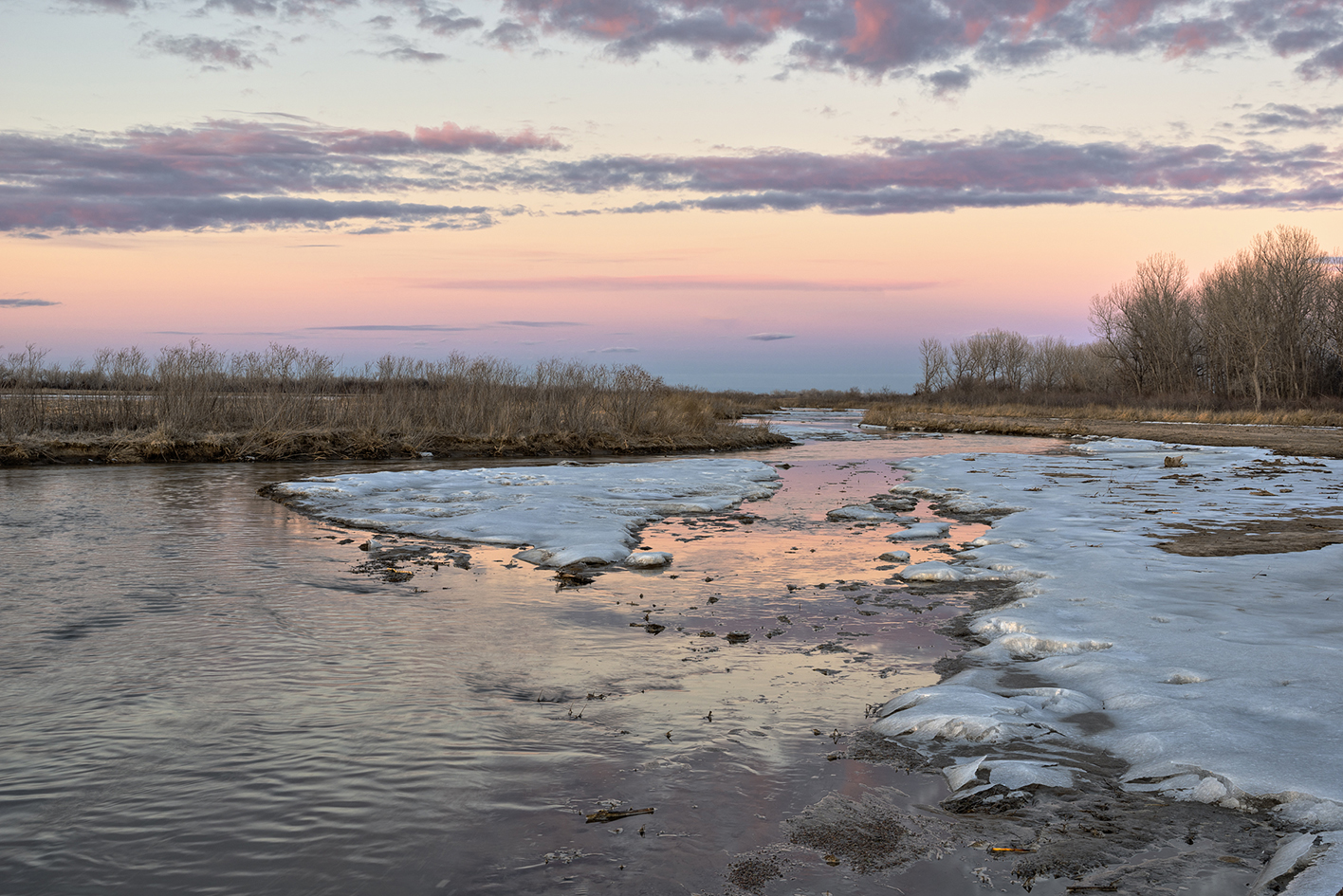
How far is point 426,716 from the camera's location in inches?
198

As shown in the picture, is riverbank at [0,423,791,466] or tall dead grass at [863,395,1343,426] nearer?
riverbank at [0,423,791,466]

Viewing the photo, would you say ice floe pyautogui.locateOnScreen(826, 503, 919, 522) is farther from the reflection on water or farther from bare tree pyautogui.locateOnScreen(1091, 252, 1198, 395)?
bare tree pyautogui.locateOnScreen(1091, 252, 1198, 395)

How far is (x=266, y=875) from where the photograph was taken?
333 centimetres

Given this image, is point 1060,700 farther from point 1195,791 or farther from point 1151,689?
point 1195,791

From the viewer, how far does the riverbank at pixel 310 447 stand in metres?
21.2

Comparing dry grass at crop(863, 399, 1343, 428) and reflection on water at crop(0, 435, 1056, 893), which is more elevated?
dry grass at crop(863, 399, 1343, 428)

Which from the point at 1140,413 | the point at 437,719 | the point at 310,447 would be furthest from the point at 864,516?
the point at 1140,413

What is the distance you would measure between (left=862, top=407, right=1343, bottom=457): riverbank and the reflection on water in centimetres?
2333

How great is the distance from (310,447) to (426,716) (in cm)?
2157

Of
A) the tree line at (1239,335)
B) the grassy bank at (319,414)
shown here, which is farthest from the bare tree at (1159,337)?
the grassy bank at (319,414)

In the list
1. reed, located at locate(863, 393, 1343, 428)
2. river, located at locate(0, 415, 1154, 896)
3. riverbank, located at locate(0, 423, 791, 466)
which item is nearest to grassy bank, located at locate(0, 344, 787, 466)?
riverbank, located at locate(0, 423, 791, 466)

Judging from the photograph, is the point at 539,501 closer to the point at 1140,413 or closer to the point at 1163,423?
the point at 1163,423

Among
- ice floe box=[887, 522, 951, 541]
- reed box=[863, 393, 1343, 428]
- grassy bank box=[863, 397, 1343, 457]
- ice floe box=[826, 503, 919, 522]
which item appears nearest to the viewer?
ice floe box=[887, 522, 951, 541]

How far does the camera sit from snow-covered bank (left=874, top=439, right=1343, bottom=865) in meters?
4.16
